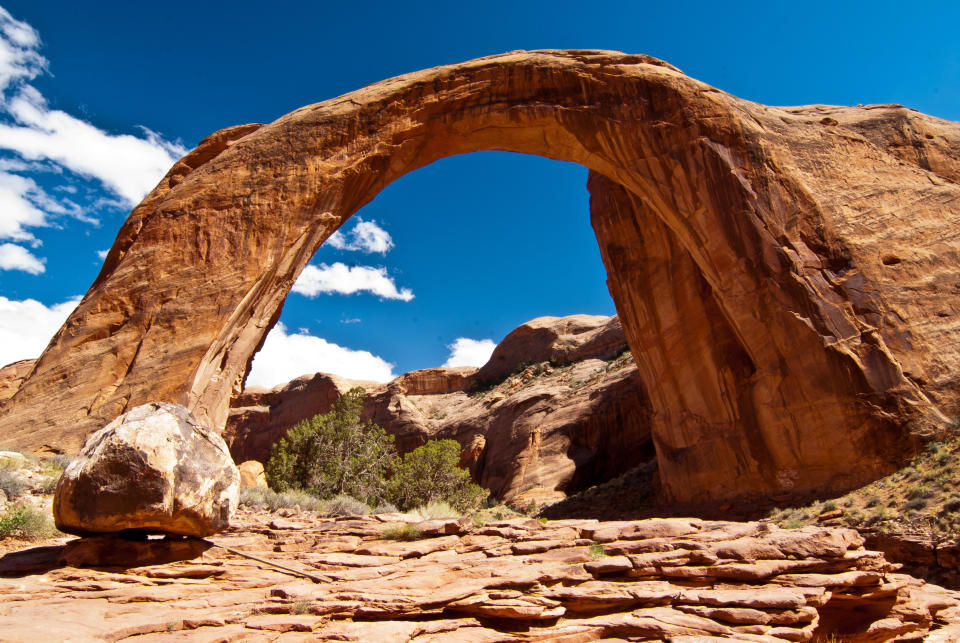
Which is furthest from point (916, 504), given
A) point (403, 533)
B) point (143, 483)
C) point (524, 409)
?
point (524, 409)

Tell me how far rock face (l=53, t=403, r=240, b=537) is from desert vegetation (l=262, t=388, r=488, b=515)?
321 inches

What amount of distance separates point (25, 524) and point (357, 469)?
32.0 ft

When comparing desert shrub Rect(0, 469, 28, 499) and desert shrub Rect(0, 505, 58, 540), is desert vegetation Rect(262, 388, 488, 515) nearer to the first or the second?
desert shrub Rect(0, 469, 28, 499)

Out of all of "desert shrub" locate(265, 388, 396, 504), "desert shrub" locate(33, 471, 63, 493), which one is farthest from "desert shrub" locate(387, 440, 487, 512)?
"desert shrub" locate(33, 471, 63, 493)

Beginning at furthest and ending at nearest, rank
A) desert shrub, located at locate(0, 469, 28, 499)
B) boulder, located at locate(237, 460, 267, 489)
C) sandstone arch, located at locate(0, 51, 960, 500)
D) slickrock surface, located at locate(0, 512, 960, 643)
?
boulder, located at locate(237, 460, 267, 489)
sandstone arch, located at locate(0, 51, 960, 500)
desert shrub, located at locate(0, 469, 28, 499)
slickrock surface, located at locate(0, 512, 960, 643)

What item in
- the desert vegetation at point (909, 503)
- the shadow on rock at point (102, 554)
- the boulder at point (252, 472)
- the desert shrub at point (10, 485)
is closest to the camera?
the shadow on rock at point (102, 554)

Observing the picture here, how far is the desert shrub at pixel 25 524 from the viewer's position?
592 cm

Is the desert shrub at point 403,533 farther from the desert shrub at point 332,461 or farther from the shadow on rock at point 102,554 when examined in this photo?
the desert shrub at point 332,461

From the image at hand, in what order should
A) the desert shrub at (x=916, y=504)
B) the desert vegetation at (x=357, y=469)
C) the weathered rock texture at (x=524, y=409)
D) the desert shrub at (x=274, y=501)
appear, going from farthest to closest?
the weathered rock texture at (x=524, y=409) < the desert vegetation at (x=357, y=469) < the desert shrub at (x=916, y=504) < the desert shrub at (x=274, y=501)

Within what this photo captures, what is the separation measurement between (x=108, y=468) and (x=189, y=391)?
3.69 meters

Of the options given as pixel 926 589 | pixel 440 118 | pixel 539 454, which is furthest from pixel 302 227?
pixel 539 454

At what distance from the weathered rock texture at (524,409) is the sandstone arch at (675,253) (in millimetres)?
9227

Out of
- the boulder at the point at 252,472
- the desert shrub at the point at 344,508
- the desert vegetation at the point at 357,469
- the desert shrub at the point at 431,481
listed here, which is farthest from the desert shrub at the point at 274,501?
the desert shrub at the point at 431,481

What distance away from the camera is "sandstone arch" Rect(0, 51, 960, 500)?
9664mm
